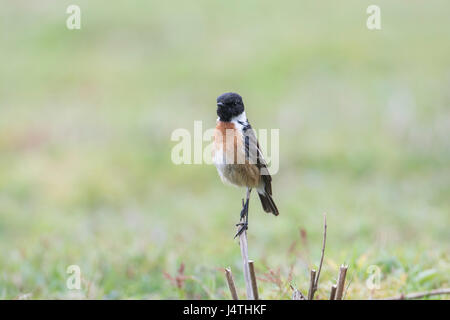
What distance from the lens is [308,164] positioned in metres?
9.71

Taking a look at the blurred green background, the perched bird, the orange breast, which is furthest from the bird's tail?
the blurred green background

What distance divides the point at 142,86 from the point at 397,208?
22.1 ft

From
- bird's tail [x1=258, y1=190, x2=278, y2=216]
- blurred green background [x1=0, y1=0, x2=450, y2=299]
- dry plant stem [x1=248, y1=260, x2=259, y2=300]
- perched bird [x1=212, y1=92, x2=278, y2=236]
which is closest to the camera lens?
dry plant stem [x1=248, y1=260, x2=259, y2=300]

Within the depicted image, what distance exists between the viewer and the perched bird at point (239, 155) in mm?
4074

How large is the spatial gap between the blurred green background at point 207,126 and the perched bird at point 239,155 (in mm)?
620

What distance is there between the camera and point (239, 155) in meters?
4.12

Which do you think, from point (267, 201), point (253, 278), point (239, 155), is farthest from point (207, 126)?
point (253, 278)

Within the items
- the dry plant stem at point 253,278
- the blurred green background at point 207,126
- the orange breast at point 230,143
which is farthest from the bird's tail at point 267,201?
the dry plant stem at point 253,278

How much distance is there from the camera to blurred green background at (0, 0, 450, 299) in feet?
Answer: 18.2

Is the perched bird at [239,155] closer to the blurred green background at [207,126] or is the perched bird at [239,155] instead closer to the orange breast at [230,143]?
the orange breast at [230,143]

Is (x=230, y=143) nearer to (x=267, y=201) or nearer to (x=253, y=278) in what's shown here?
(x=267, y=201)

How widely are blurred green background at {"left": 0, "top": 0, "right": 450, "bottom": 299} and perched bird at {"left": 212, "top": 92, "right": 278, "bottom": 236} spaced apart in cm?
62

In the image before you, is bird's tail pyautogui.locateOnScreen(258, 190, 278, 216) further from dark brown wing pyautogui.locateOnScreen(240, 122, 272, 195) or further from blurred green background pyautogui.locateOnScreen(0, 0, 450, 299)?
blurred green background pyautogui.locateOnScreen(0, 0, 450, 299)
